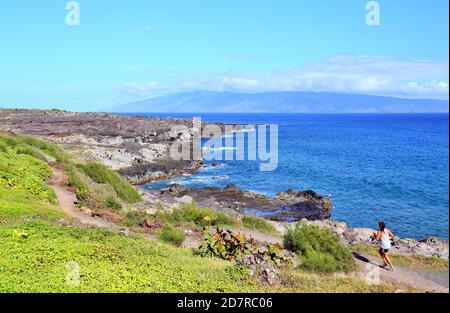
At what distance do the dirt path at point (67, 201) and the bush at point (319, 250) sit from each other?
938cm

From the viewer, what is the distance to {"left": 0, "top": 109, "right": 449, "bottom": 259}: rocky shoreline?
107 feet

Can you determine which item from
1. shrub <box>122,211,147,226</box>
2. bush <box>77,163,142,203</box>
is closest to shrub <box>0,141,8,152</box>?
bush <box>77,163,142,203</box>

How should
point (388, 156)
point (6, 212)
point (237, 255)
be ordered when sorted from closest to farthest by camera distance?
1. point (237, 255)
2. point (6, 212)
3. point (388, 156)

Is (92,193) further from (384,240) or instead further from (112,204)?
(384,240)

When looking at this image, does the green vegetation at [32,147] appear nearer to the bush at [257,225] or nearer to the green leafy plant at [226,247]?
the bush at [257,225]

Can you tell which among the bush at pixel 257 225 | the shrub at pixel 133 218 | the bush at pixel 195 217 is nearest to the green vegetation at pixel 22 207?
the shrub at pixel 133 218

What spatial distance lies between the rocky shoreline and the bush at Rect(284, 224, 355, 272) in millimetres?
9307

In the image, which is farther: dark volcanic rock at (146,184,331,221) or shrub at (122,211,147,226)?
dark volcanic rock at (146,184,331,221)

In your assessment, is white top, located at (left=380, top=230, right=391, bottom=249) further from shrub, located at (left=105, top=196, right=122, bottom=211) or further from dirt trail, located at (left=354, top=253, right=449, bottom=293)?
shrub, located at (left=105, top=196, right=122, bottom=211)

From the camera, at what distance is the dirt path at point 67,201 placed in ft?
74.4
